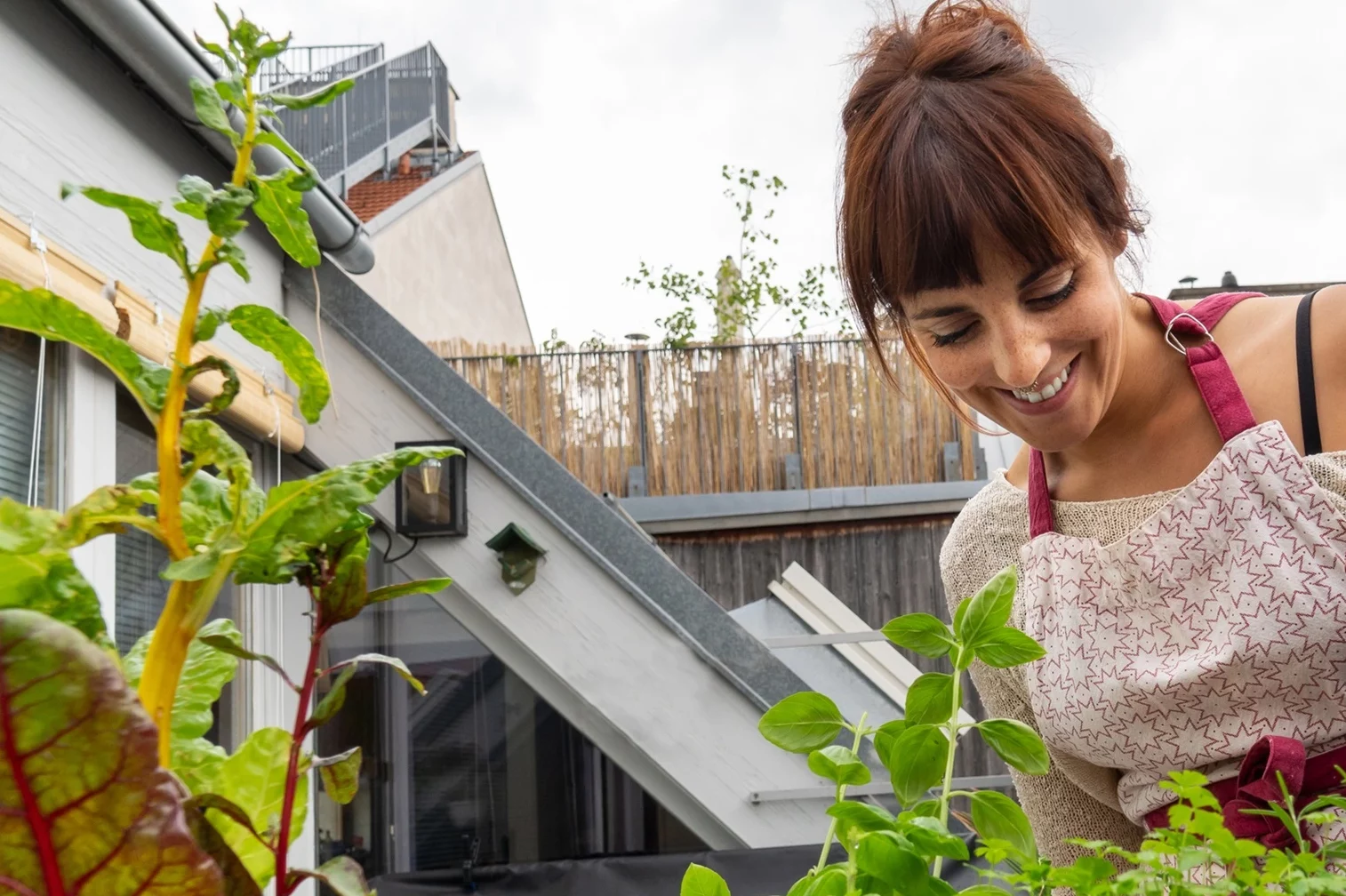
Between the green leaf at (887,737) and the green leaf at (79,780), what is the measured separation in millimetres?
284

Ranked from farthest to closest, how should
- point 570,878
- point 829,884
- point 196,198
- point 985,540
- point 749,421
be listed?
point 749,421 < point 570,878 < point 985,540 < point 196,198 < point 829,884

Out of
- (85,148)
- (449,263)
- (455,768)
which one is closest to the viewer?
(85,148)

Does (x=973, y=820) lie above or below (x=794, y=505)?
below

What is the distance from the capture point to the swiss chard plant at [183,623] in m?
0.33

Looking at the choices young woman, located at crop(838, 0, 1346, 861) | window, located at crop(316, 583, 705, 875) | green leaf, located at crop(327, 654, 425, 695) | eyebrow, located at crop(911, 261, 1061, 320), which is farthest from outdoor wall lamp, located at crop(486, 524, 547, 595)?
green leaf, located at crop(327, 654, 425, 695)

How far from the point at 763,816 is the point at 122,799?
8.52 feet

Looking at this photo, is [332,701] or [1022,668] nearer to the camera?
[332,701]

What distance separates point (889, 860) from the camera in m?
0.40

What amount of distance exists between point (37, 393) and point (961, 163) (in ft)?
5.43

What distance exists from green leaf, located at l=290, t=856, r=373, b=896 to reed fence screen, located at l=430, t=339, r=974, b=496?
24.5 ft

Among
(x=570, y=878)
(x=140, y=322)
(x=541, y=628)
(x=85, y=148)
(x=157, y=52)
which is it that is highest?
(x=157, y=52)

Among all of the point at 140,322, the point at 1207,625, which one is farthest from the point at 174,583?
the point at 140,322

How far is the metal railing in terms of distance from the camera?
8.46 metres

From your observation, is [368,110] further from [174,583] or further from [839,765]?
[839,765]
